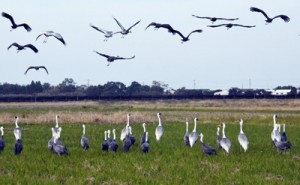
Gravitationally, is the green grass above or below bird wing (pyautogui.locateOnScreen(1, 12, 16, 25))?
below

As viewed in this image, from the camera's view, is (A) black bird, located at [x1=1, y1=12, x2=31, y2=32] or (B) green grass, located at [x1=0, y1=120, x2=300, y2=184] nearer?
(B) green grass, located at [x1=0, y1=120, x2=300, y2=184]

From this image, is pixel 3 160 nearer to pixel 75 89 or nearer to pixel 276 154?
pixel 276 154

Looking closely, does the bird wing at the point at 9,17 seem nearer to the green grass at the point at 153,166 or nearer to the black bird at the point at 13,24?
the black bird at the point at 13,24

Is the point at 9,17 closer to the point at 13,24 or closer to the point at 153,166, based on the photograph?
the point at 13,24

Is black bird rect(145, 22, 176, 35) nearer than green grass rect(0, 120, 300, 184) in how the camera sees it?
No

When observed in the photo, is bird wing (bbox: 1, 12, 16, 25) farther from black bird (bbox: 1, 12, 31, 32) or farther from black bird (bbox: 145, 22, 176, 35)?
black bird (bbox: 145, 22, 176, 35)

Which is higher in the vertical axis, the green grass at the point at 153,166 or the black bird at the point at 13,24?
the black bird at the point at 13,24

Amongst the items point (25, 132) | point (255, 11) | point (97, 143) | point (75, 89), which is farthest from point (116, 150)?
point (75, 89)

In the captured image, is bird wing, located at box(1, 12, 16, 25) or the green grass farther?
bird wing, located at box(1, 12, 16, 25)

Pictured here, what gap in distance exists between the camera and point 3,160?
17.1 m

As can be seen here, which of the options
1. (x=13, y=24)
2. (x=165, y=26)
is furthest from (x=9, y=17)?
(x=165, y=26)

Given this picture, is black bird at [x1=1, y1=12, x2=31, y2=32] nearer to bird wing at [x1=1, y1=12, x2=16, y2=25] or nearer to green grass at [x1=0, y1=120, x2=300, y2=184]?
bird wing at [x1=1, y1=12, x2=16, y2=25]

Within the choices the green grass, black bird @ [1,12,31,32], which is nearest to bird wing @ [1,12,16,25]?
black bird @ [1,12,31,32]

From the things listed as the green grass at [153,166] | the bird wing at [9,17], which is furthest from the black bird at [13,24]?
the green grass at [153,166]
